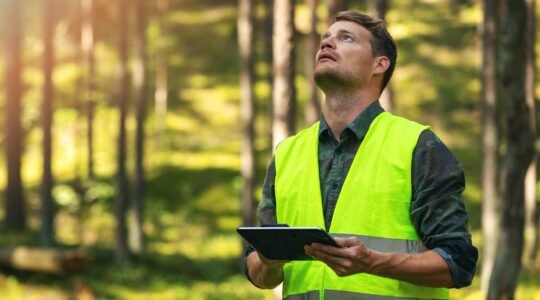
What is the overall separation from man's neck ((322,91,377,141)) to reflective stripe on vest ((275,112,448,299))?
4.3 inches

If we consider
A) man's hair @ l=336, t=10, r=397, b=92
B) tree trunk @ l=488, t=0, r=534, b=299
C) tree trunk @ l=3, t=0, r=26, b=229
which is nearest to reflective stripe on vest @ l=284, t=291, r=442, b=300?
man's hair @ l=336, t=10, r=397, b=92

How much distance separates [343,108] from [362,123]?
125 mm

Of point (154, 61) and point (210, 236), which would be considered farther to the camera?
point (154, 61)

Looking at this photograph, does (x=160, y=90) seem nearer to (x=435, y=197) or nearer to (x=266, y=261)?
(x=266, y=261)

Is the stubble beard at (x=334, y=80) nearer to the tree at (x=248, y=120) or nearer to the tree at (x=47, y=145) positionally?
the tree at (x=47, y=145)

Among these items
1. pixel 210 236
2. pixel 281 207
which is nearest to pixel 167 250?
pixel 210 236

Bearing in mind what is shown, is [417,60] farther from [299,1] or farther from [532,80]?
[532,80]

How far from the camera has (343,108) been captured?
5211 mm

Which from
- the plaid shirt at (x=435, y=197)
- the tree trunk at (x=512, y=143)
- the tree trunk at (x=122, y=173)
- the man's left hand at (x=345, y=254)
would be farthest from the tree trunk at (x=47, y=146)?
the man's left hand at (x=345, y=254)

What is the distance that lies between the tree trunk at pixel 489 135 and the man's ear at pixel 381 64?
22012 mm

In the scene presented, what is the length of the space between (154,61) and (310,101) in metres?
39.3

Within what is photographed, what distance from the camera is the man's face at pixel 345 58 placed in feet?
16.7

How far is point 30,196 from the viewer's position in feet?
167

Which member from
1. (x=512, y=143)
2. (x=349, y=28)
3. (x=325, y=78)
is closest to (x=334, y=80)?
(x=325, y=78)
